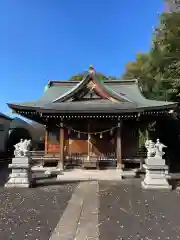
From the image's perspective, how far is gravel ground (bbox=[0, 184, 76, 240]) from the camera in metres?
5.43

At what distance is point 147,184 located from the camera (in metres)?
10.7

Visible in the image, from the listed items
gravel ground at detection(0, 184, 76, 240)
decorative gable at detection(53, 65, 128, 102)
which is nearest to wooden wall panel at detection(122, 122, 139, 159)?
decorative gable at detection(53, 65, 128, 102)

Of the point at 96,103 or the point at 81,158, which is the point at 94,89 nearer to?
the point at 96,103

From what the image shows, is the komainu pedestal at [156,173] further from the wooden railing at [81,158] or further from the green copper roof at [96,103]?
the wooden railing at [81,158]

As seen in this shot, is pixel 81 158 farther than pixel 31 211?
Yes

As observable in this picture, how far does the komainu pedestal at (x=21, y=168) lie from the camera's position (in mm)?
11023

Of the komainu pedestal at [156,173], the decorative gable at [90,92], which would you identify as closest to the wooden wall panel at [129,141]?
the decorative gable at [90,92]

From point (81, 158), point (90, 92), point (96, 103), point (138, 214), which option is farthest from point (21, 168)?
point (90, 92)

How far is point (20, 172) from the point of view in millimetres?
11195

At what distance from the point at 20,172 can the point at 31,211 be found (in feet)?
14.2

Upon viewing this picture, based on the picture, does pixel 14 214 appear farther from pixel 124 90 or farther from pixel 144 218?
pixel 124 90

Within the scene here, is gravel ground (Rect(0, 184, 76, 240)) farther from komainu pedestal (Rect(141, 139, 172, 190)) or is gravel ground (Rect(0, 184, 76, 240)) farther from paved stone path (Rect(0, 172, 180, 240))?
komainu pedestal (Rect(141, 139, 172, 190))

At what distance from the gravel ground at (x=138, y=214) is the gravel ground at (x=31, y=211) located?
1.31 m

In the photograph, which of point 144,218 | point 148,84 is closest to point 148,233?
point 144,218
